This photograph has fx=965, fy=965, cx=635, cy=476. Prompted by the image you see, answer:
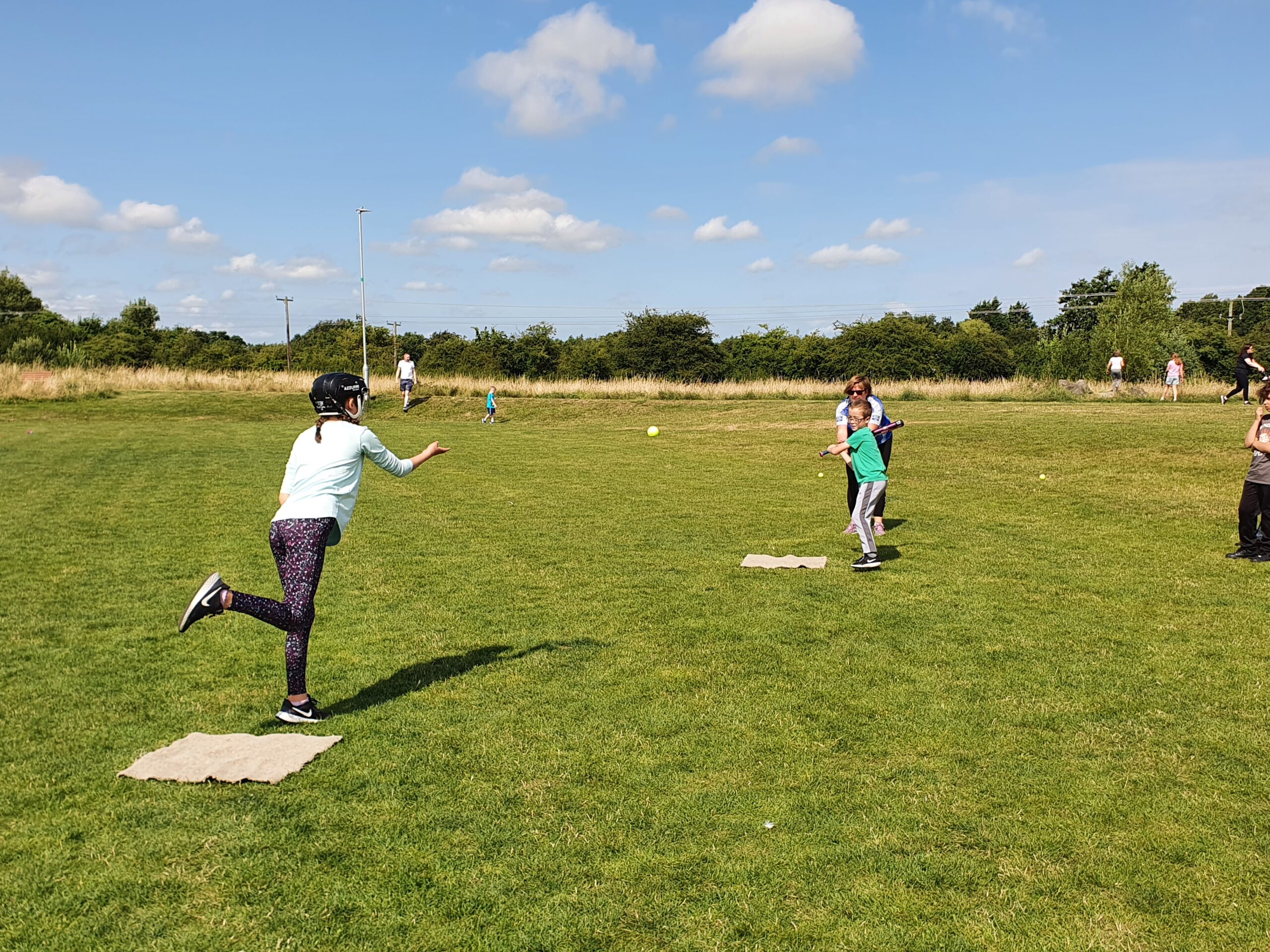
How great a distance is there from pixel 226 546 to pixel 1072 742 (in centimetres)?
1002

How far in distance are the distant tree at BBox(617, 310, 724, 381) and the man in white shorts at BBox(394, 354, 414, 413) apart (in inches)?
1361

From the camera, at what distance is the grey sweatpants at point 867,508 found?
10453mm

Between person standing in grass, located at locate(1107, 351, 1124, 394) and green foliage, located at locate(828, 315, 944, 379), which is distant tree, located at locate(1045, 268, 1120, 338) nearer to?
green foliage, located at locate(828, 315, 944, 379)

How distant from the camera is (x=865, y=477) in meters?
10.7

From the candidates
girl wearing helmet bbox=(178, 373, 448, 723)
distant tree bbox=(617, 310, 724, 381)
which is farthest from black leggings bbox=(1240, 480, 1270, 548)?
distant tree bbox=(617, 310, 724, 381)

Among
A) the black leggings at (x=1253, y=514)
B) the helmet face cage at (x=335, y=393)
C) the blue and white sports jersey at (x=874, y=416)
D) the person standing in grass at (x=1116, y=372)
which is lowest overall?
the black leggings at (x=1253, y=514)

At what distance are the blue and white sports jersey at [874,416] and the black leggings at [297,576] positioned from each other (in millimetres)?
6863

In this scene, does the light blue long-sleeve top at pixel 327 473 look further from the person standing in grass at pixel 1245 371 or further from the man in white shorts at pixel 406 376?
the man in white shorts at pixel 406 376

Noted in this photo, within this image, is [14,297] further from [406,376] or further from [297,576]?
[297,576]

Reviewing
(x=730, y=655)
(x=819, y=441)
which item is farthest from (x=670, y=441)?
(x=730, y=655)

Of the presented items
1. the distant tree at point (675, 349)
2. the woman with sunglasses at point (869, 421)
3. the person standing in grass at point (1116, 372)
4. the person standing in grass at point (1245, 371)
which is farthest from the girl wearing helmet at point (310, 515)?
the distant tree at point (675, 349)

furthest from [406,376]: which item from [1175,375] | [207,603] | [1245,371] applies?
[207,603]

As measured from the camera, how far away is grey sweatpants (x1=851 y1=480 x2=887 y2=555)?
10453mm

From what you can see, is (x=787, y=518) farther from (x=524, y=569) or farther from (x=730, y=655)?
(x=730, y=655)
